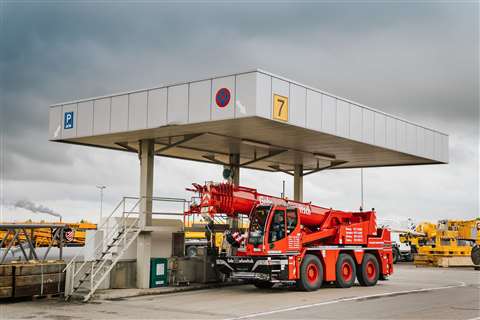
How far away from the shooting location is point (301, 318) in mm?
14812

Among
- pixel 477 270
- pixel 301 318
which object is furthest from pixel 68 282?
pixel 477 270

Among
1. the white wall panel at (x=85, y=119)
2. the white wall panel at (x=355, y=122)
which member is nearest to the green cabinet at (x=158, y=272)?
the white wall panel at (x=85, y=119)

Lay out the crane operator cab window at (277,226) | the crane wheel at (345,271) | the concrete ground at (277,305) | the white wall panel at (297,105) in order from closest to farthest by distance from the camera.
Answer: the concrete ground at (277,305) < the white wall panel at (297,105) < the crane operator cab window at (277,226) < the crane wheel at (345,271)

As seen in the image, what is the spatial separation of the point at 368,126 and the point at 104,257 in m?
10.2

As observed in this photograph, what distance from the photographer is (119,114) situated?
21.2m

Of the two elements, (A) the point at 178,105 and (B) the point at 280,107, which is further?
(A) the point at 178,105

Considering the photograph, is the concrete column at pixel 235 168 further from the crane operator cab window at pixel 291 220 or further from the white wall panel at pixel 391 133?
the white wall panel at pixel 391 133

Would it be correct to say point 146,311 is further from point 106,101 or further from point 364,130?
point 364,130

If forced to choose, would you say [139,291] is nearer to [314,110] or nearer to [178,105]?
[178,105]

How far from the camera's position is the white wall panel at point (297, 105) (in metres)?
19.6

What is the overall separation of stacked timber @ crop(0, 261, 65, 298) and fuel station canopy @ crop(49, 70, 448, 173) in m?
4.78

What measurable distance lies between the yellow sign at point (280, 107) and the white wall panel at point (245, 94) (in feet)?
3.05

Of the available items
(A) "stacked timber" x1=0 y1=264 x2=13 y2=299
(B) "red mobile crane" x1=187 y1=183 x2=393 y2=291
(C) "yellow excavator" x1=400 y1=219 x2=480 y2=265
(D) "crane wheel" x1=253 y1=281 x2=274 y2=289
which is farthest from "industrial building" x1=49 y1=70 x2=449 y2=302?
(C) "yellow excavator" x1=400 y1=219 x2=480 y2=265

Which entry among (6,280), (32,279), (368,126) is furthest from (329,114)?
(6,280)
